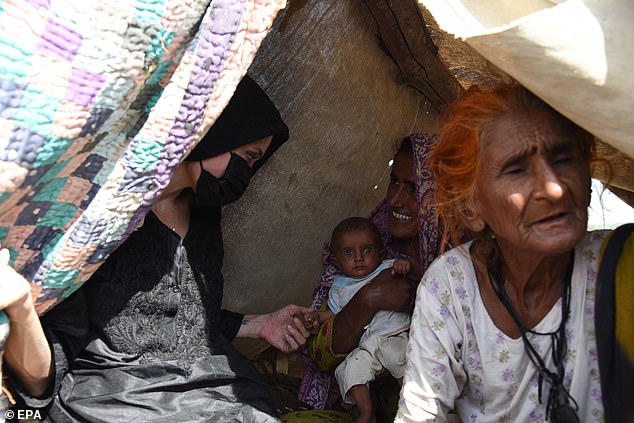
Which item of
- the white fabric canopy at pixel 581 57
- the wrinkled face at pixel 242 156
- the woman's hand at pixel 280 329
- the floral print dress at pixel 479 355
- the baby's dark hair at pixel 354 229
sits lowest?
the woman's hand at pixel 280 329

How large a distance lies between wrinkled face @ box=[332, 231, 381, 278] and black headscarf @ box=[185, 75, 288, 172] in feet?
1.68

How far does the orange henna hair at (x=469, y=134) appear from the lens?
192cm

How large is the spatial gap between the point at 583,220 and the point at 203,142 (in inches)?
47.6

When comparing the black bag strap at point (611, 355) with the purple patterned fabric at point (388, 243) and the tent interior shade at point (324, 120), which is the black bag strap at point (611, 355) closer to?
the purple patterned fabric at point (388, 243)

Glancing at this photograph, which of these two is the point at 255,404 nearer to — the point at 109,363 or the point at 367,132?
the point at 109,363

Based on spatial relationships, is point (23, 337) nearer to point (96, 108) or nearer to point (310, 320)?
point (96, 108)

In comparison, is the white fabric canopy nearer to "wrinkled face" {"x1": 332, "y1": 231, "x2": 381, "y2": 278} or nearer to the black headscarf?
the black headscarf

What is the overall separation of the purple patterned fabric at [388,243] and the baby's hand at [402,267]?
0.28 feet

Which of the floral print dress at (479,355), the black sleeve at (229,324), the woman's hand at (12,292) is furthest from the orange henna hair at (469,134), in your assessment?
the woman's hand at (12,292)

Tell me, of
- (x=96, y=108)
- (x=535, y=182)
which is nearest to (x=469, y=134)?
(x=535, y=182)

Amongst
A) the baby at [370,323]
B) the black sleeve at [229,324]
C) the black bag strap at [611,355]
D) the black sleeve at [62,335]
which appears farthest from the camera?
the black sleeve at [229,324]

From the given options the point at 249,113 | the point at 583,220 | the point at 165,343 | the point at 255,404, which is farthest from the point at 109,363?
the point at 583,220

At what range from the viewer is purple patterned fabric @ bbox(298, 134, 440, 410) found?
277 cm

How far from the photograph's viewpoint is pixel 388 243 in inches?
121
